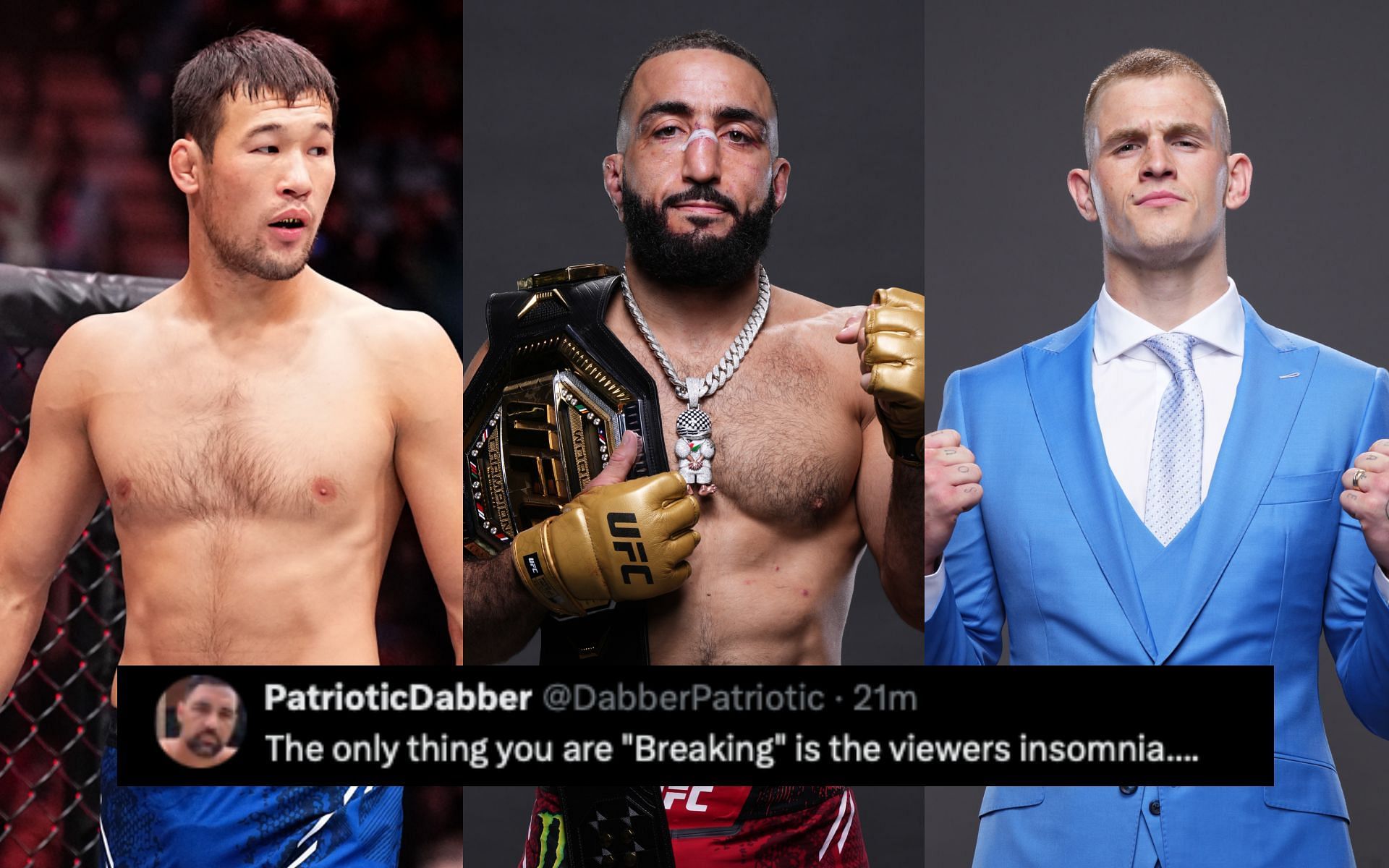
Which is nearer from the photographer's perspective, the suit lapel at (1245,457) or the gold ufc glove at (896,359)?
the gold ufc glove at (896,359)

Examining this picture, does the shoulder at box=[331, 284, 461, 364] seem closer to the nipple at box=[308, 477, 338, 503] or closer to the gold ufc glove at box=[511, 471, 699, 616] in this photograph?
the nipple at box=[308, 477, 338, 503]

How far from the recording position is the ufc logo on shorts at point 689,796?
3.04 metres

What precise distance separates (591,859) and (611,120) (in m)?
1.44

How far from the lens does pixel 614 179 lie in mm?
3047

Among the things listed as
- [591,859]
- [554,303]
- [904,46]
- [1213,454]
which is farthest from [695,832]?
[904,46]

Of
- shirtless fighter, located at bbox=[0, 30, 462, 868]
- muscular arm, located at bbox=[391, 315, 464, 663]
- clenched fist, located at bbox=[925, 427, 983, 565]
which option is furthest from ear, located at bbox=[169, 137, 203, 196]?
clenched fist, located at bbox=[925, 427, 983, 565]

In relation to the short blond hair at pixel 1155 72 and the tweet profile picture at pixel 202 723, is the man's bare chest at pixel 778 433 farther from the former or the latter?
the tweet profile picture at pixel 202 723

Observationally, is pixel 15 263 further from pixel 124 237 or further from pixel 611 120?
pixel 611 120

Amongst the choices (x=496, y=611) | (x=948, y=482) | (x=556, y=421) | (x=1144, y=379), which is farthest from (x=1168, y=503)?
(x=496, y=611)

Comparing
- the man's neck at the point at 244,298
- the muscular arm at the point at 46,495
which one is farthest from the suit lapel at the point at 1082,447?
the muscular arm at the point at 46,495

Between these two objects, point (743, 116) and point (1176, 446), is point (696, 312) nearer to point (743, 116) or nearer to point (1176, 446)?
point (743, 116)

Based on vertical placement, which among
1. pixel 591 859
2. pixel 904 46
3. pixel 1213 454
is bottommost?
pixel 591 859

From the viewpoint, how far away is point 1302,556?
305 cm

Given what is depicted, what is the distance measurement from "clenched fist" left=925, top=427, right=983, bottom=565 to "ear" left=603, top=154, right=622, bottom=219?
750 millimetres
